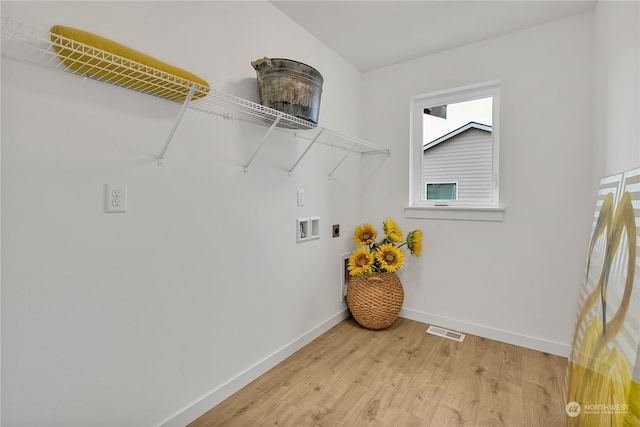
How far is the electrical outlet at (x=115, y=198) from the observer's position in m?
1.17

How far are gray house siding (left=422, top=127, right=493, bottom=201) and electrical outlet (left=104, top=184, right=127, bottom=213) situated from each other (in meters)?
2.20

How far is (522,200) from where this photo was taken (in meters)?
2.19

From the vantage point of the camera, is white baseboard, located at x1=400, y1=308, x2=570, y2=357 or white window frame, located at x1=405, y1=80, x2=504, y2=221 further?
white window frame, located at x1=405, y1=80, x2=504, y2=221

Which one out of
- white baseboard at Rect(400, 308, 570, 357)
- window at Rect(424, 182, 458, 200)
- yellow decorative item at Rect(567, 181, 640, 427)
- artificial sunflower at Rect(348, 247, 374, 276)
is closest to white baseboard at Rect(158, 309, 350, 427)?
artificial sunflower at Rect(348, 247, 374, 276)

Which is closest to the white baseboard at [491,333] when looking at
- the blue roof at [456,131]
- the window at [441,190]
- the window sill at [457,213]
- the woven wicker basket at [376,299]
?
the woven wicker basket at [376,299]

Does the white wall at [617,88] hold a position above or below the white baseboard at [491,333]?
above

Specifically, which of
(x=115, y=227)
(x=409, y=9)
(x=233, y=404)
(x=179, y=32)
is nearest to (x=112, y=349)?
(x=115, y=227)

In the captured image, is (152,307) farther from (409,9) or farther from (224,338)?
(409,9)

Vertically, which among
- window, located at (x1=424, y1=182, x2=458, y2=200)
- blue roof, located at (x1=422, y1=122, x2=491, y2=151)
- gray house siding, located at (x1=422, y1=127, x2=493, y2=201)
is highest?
blue roof, located at (x1=422, y1=122, x2=491, y2=151)

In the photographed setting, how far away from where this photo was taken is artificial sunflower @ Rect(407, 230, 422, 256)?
2.47m

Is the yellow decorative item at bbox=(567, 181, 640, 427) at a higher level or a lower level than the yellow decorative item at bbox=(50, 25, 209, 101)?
lower

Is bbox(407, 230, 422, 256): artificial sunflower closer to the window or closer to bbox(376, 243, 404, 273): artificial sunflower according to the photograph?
bbox(376, 243, 404, 273): artificial sunflower

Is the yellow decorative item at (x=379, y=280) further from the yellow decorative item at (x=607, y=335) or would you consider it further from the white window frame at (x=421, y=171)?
the yellow decorative item at (x=607, y=335)

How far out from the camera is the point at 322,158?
7.68 ft
